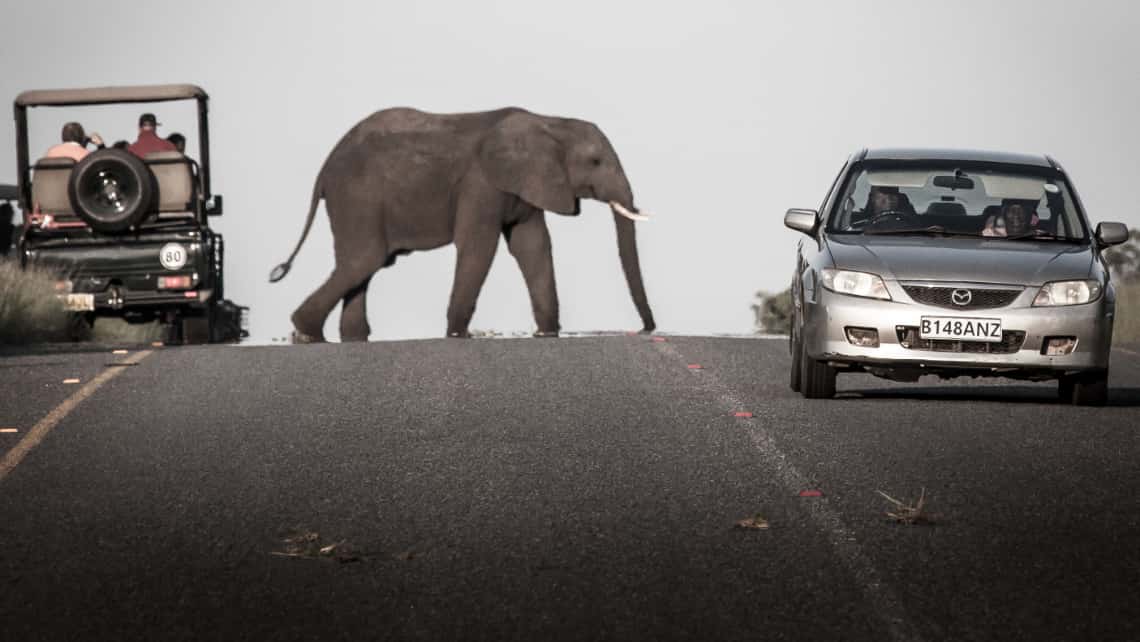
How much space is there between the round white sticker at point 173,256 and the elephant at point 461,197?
6740 mm

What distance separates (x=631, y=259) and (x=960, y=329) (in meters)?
17.5

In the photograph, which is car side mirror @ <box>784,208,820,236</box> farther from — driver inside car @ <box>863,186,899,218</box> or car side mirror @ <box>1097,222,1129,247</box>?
car side mirror @ <box>1097,222,1129,247</box>

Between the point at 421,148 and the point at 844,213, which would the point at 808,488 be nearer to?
the point at 844,213

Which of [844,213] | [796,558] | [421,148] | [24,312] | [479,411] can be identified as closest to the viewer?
[796,558]

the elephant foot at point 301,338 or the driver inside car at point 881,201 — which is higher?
the driver inside car at point 881,201

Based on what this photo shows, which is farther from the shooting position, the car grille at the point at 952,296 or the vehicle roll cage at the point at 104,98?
the vehicle roll cage at the point at 104,98

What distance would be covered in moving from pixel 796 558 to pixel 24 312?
55.7ft

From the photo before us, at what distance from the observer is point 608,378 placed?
15.6 meters

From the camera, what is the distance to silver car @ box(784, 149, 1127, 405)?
13.5 metres

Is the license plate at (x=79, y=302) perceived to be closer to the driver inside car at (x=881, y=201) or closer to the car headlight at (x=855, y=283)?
the driver inside car at (x=881, y=201)

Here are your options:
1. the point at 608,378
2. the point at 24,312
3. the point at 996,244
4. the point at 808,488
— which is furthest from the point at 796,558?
the point at 24,312

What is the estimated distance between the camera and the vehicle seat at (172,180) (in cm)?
2398

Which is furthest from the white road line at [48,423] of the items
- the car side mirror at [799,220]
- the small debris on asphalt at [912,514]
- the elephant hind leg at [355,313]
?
the elephant hind leg at [355,313]

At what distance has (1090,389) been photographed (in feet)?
46.0
